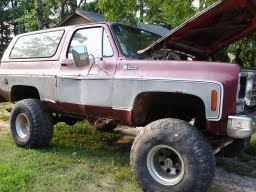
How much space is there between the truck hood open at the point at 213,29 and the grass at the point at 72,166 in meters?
1.70

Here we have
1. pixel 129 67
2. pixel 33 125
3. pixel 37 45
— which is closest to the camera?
pixel 129 67

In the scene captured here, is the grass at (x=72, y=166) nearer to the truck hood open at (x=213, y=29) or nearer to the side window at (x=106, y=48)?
the side window at (x=106, y=48)

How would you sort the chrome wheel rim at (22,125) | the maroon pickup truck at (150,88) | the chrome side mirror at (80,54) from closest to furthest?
the maroon pickup truck at (150,88), the chrome side mirror at (80,54), the chrome wheel rim at (22,125)

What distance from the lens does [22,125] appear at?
677 cm

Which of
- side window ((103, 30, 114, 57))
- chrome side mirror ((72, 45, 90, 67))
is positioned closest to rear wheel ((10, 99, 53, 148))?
chrome side mirror ((72, 45, 90, 67))

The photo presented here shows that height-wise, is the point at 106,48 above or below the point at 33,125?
above

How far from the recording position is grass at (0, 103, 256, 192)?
4855 millimetres

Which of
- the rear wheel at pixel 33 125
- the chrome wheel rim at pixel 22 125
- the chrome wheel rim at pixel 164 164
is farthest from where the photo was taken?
the chrome wheel rim at pixel 22 125

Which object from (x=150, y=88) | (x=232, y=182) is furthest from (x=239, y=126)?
(x=232, y=182)

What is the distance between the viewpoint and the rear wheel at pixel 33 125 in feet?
20.6

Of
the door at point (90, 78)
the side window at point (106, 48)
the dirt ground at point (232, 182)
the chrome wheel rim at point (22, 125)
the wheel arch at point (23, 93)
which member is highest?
the side window at point (106, 48)

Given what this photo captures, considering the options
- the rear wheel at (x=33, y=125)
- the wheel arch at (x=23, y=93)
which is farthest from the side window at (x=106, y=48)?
the wheel arch at (x=23, y=93)

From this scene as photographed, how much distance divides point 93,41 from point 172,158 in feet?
6.84

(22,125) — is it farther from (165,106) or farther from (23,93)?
(165,106)
